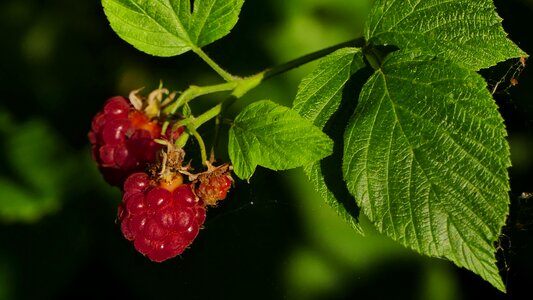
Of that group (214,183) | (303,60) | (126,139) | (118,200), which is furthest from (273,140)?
(118,200)

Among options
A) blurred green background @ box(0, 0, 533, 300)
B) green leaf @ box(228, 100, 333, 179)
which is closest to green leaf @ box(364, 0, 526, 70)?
green leaf @ box(228, 100, 333, 179)

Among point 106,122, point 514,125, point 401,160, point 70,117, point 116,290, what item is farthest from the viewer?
point 70,117

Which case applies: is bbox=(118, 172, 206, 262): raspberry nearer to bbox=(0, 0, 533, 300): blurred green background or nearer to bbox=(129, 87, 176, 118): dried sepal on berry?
bbox=(129, 87, 176, 118): dried sepal on berry

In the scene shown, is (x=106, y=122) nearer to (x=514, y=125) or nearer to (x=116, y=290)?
(x=514, y=125)

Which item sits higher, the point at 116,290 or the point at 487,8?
the point at 487,8

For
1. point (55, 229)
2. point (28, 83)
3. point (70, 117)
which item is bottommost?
point (55, 229)

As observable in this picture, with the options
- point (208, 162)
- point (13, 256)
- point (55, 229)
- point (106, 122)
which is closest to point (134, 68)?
point (55, 229)

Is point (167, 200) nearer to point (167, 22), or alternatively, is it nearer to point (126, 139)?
point (126, 139)

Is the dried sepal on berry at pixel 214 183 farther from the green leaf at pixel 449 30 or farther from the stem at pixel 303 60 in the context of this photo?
the green leaf at pixel 449 30
